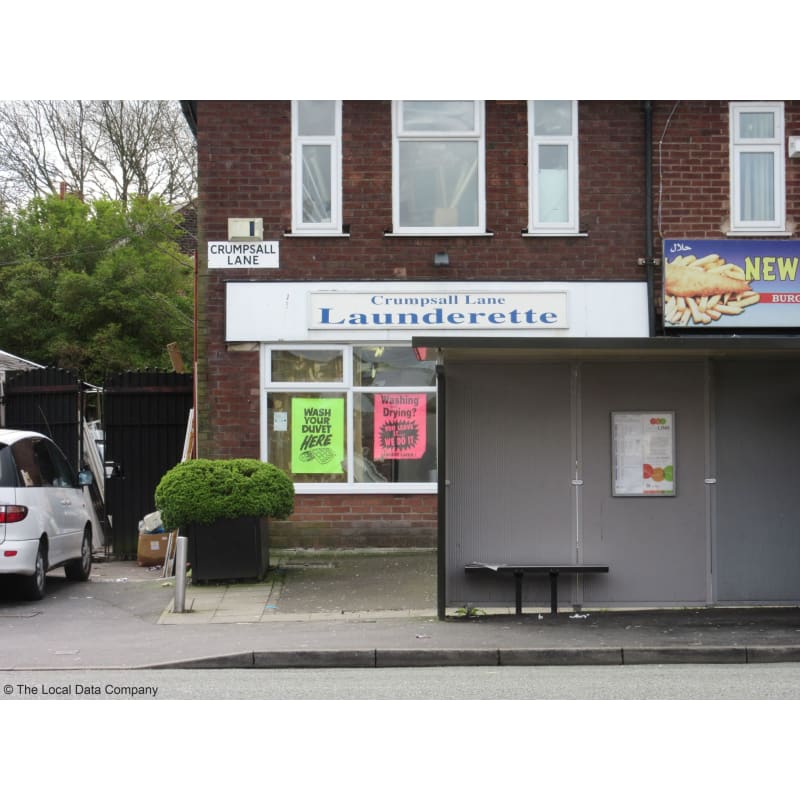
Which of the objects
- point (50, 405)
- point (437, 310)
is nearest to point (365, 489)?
point (437, 310)

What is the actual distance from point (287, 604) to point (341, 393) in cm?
384

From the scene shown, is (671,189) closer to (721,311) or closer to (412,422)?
(721,311)

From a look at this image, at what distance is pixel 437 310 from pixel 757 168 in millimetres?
4680

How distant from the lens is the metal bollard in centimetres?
1108

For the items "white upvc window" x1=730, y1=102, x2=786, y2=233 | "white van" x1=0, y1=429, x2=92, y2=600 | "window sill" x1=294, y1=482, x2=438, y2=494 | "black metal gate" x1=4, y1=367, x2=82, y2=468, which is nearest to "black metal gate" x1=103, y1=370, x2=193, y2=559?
"black metal gate" x1=4, y1=367, x2=82, y2=468

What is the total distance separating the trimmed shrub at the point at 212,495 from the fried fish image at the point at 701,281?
584cm

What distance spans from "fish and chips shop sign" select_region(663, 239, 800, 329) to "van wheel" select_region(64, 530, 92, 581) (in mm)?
7822

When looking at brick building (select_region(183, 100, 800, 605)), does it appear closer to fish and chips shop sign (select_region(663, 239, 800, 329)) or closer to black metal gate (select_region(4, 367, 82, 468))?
fish and chips shop sign (select_region(663, 239, 800, 329))

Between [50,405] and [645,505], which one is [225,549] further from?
[50,405]

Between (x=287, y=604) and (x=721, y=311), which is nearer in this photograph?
(x=287, y=604)

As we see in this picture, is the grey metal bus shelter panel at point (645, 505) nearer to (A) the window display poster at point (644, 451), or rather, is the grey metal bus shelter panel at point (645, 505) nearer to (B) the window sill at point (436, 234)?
(A) the window display poster at point (644, 451)

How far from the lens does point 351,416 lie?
14.8m

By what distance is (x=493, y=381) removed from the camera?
432 inches

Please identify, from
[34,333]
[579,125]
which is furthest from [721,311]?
[34,333]
